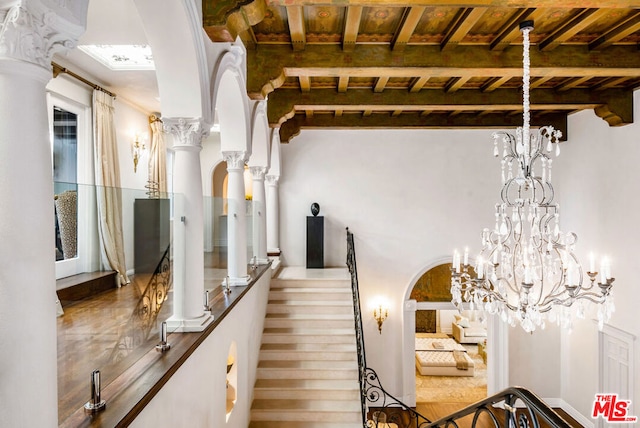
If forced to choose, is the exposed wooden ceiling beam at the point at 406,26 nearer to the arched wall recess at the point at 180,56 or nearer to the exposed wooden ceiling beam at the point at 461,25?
the exposed wooden ceiling beam at the point at 461,25

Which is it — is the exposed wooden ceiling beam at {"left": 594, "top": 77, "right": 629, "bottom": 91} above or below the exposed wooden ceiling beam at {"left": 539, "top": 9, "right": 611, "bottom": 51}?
above

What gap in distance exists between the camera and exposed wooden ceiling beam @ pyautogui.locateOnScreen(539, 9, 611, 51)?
13.2ft

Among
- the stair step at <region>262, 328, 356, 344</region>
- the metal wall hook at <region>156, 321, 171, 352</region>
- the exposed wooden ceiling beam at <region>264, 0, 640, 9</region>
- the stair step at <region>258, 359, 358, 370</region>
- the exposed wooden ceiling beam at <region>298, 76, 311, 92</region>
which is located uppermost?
the exposed wooden ceiling beam at <region>298, 76, 311, 92</region>

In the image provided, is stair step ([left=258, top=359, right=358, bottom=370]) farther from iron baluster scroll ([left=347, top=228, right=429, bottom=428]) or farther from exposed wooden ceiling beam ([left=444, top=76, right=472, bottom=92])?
exposed wooden ceiling beam ([left=444, top=76, right=472, bottom=92])

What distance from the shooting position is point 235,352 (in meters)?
4.40

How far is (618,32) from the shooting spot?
4.48m

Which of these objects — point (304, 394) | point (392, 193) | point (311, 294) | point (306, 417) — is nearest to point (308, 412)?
point (306, 417)

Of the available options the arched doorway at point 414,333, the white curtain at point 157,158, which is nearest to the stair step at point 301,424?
the arched doorway at point 414,333

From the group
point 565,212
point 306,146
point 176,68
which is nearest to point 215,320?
point 176,68

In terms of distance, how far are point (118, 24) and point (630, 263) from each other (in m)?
8.37

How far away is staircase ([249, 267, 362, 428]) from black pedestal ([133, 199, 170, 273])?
341cm

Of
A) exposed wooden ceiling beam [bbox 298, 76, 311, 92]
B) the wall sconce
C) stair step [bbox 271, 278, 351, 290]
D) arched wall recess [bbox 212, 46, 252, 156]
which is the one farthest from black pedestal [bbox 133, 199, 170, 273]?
the wall sconce

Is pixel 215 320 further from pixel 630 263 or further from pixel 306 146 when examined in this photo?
pixel 630 263

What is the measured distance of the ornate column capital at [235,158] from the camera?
469 centimetres
